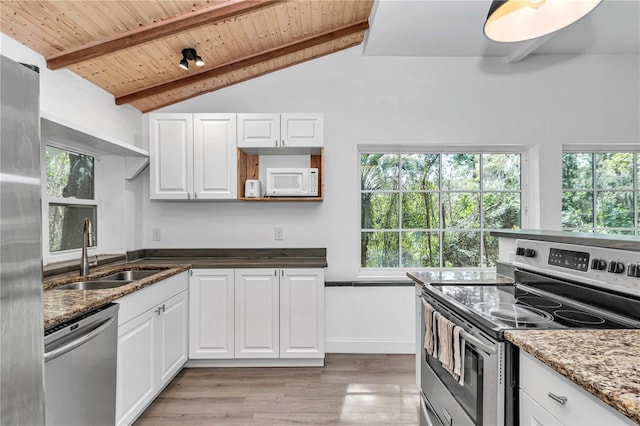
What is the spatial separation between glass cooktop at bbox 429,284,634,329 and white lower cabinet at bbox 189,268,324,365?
124 centimetres

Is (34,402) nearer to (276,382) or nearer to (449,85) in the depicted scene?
(276,382)

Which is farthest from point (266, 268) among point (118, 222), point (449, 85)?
point (449, 85)

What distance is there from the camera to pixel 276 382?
2574mm

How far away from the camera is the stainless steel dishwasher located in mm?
1312

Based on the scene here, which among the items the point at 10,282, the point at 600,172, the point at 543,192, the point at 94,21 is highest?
the point at 94,21

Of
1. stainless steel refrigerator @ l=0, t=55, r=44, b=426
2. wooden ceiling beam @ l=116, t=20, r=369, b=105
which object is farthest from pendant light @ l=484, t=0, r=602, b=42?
wooden ceiling beam @ l=116, t=20, r=369, b=105

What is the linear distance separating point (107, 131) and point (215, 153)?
83 centimetres

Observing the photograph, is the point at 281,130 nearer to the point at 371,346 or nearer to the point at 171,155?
the point at 171,155

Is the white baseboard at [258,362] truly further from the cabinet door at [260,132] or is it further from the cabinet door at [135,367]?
the cabinet door at [260,132]

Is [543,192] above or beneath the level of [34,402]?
above

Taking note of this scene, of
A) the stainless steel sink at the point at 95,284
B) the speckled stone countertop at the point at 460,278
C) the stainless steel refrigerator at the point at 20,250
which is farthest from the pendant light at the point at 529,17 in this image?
the stainless steel sink at the point at 95,284

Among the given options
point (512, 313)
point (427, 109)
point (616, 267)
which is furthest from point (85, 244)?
point (427, 109)

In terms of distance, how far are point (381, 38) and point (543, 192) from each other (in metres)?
2.08

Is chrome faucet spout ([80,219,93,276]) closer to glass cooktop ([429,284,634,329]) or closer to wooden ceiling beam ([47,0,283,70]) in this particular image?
wooden ceiling beam ([47,0,283,70])
